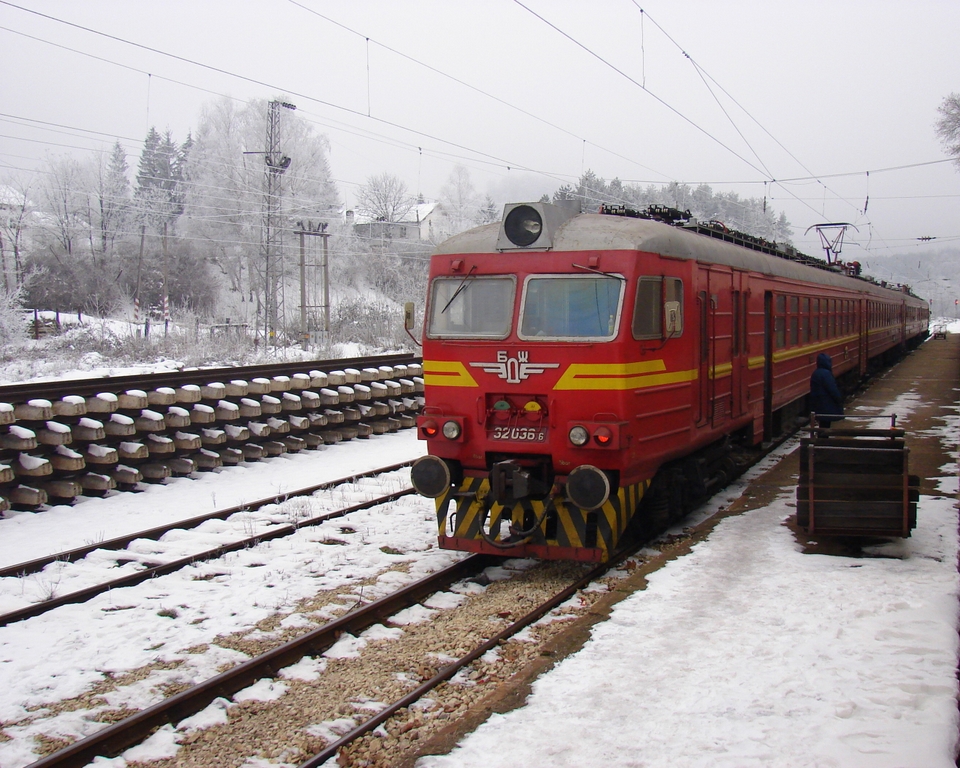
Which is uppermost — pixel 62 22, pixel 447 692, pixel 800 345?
pixel 62 22

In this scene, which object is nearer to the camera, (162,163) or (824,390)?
(824,390)

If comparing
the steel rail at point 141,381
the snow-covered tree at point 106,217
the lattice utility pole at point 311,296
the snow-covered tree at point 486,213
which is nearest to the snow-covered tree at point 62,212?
the snow-covered tree at point 106,217

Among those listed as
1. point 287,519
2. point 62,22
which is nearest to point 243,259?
point 62,22

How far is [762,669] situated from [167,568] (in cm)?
519

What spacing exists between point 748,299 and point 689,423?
9.95 feet

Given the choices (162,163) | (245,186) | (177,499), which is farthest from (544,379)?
(162,163)

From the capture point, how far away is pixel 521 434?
7539mm

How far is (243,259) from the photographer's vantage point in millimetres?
57656

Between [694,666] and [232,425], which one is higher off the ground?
[232,425]

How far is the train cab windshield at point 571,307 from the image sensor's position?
7.29 m

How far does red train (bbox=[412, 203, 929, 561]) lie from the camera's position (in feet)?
23.8

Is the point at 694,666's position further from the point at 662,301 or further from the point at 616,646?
the point at 662,301

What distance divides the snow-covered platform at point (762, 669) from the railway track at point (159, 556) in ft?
12.6

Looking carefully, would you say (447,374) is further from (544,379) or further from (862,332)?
(862,332)
